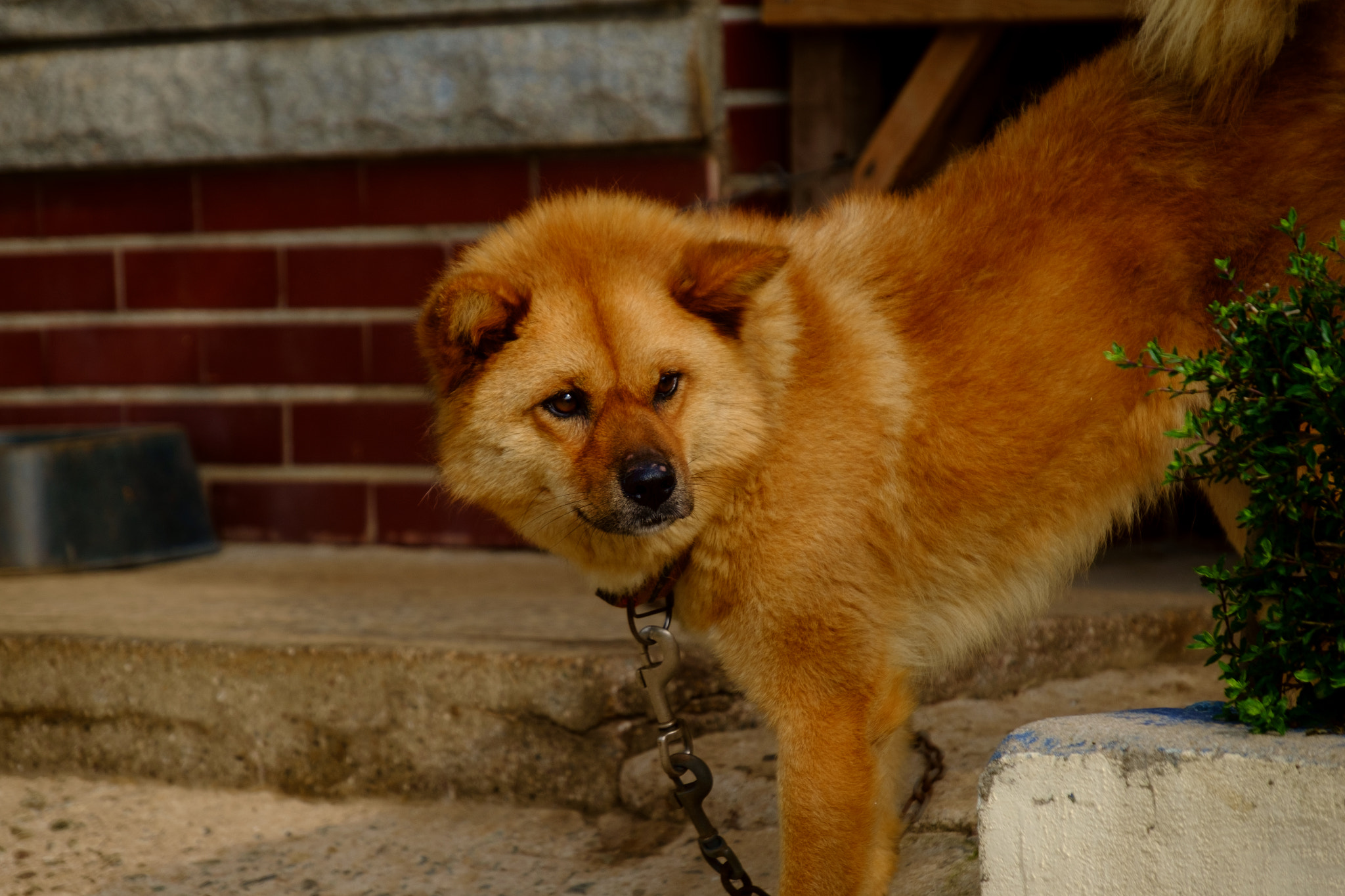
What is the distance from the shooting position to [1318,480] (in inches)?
71.5

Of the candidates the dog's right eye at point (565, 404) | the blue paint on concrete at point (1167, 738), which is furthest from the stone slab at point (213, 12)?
the blue paint on concrete at point (1167, 738)

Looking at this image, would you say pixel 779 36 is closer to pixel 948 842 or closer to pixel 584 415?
pixel 584 415

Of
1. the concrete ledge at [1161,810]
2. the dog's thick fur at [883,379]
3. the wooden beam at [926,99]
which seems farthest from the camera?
the wooden beam at [926,99]

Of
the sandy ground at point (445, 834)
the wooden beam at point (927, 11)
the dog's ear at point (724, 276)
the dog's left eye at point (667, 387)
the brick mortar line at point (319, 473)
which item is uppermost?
the wooden beam at point (927, 11)

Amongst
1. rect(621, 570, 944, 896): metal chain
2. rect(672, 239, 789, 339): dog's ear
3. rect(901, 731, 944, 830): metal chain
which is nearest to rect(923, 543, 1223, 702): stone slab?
rect(901, 731, 944, 830): metal chain

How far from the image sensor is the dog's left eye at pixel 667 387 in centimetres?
247

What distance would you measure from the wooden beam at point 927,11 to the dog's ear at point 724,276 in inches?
68.1

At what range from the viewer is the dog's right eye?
2453mm

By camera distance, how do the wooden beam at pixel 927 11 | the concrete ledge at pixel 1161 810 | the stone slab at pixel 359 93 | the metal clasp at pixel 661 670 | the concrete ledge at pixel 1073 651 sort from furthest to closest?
the stone slab at pixel 359 93 → the wooden beam at pixel 927 11 → the concrete ledge at pixel 1073 651 → the metal clasp at pixel 661 670 → the concrete ledge at pixel 1161 810

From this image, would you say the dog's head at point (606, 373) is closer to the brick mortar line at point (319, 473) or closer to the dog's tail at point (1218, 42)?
the dog's tail at point (1218, 42)

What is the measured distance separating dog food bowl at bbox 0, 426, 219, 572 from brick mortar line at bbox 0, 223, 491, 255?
745 millimetres

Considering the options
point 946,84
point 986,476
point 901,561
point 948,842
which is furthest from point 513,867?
point 946,84

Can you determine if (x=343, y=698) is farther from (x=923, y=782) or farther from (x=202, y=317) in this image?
(x=202, y=317)

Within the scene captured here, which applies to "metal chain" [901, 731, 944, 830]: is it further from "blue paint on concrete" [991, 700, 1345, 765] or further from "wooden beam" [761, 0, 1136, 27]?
"wooden beam" [761, 0, 1136, 27]
